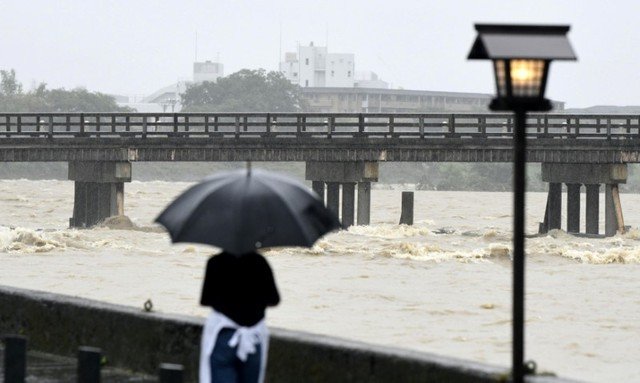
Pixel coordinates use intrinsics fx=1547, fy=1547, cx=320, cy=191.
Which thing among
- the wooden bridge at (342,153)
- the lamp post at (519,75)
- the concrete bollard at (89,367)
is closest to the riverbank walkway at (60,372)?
the concrete bollard at (89,367)

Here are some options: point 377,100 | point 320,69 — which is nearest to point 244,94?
point 377,100

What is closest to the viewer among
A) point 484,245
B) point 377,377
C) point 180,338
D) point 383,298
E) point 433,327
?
point 377,377

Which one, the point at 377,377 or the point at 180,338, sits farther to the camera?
the point at 180,338

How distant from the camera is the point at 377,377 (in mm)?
8195

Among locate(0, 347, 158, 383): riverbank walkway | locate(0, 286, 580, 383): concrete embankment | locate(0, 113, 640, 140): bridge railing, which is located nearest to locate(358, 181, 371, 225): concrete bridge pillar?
locate(0, 113, 640, 140): bridge railing

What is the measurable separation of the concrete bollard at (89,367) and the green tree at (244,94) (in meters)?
129

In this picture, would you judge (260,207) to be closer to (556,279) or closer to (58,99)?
(556,279)

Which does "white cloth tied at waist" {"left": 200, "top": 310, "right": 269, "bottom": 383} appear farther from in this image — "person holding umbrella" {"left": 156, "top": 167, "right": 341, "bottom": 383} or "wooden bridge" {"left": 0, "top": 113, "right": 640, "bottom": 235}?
"wooden bridge" {"left": 0, "top": 113, "right": 640, "bottom": 235}

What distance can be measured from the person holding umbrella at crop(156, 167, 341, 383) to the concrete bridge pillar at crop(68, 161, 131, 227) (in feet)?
117

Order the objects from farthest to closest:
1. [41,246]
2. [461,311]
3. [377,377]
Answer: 1. [41,246]
2. [461,311]
3. [377,377]

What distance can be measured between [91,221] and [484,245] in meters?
11.0

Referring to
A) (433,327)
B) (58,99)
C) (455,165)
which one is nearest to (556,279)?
(433,327)

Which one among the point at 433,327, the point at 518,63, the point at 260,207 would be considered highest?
the point at 518,63

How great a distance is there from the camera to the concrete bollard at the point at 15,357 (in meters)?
7.77
